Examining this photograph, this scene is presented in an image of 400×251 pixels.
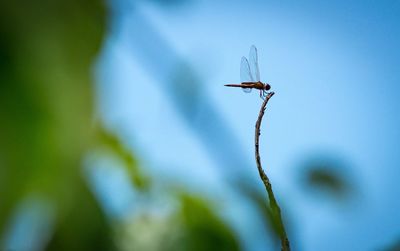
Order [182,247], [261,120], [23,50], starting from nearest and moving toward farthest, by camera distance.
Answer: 1. [23,50]
2. [182,247]
3. [261,120]

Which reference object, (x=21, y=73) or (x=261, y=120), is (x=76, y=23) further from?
(x=261, y=120)

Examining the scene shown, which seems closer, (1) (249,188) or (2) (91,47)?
(2) (91,47)

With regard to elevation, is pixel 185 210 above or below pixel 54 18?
below

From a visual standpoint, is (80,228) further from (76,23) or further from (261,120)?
(261,120)

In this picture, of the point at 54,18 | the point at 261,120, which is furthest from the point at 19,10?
the point at 261,120

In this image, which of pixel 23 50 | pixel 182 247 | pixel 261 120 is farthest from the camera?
pixel 261 120

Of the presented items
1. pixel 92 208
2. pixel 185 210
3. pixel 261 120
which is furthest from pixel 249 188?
pixel 261 120

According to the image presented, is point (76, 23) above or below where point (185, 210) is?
above

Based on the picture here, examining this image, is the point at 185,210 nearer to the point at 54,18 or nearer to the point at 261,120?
the point at 54,18

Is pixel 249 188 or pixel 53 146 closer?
pixel 53 146
